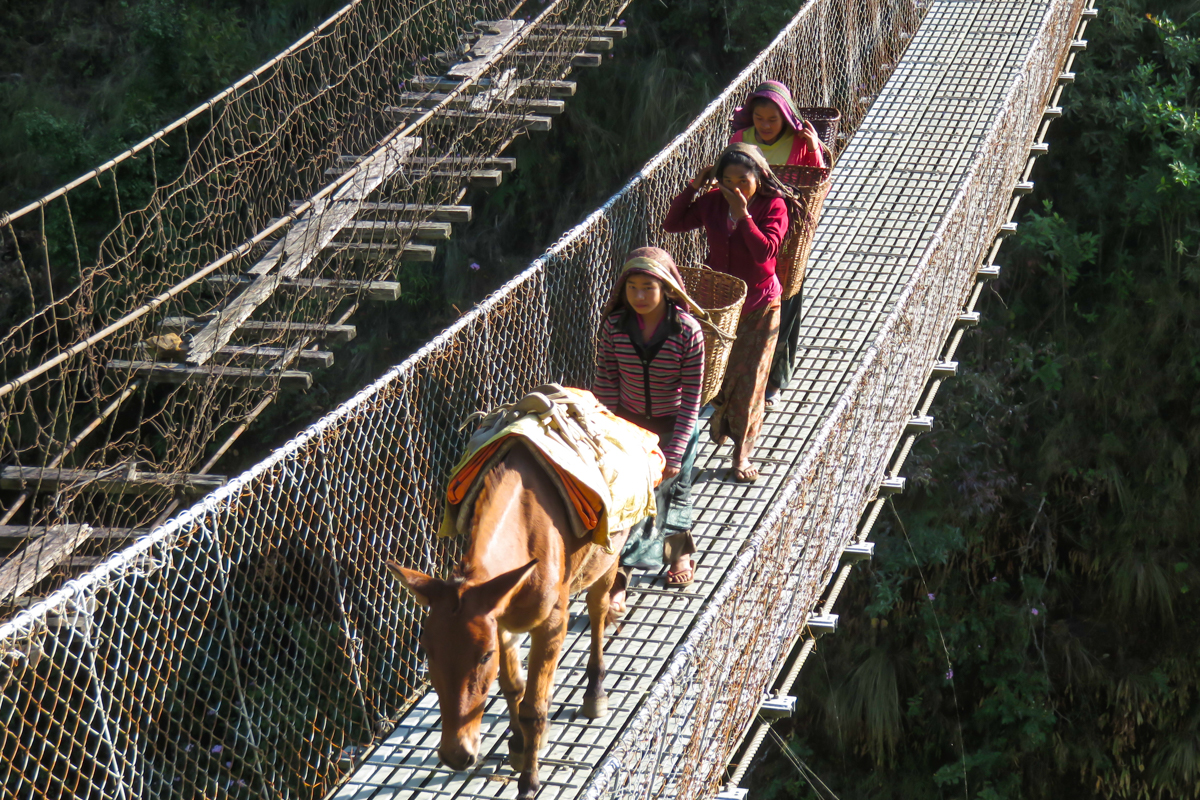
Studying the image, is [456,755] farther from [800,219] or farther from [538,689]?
[800,219]

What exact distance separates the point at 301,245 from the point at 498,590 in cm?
378

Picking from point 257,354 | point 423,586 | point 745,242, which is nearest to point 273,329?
point 257,354

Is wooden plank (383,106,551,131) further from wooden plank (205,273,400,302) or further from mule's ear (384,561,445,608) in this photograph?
mule's ear (384,561,445,608)

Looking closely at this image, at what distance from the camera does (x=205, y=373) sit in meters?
5.34

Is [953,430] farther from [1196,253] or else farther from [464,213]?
[464,213]

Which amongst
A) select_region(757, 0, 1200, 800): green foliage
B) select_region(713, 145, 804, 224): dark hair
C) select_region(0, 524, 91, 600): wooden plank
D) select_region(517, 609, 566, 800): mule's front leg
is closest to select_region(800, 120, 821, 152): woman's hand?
select_region(713, 145, 804, 224): dark hair

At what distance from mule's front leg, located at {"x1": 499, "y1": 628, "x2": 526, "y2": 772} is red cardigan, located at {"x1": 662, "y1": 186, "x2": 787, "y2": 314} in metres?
1.79

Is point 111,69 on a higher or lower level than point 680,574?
higher

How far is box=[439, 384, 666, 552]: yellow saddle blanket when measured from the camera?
123 inches

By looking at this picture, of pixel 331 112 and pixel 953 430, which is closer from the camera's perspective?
pixel 331 112

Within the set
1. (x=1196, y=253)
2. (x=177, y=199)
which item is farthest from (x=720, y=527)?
(x=177, y=199)

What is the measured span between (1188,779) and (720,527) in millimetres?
4196

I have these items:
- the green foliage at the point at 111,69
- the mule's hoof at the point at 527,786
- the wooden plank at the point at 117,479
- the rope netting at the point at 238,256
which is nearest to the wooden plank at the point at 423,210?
the rope netting at the point at 238,256

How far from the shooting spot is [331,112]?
7160mm
